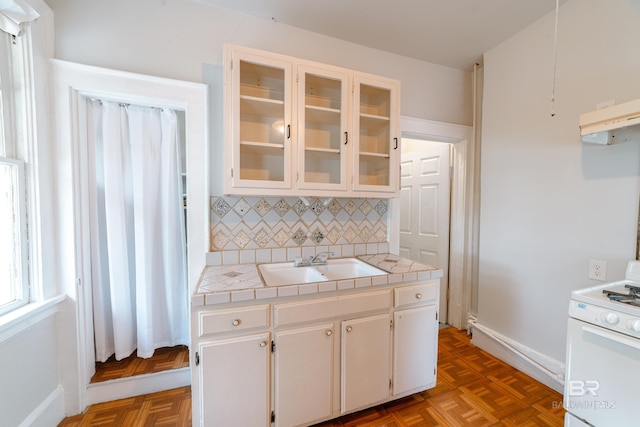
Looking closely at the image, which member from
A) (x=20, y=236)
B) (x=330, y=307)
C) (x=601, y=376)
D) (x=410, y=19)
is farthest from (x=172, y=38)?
(x=601, y=376)

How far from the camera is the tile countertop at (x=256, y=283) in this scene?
3.98ft

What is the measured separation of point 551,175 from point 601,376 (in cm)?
130

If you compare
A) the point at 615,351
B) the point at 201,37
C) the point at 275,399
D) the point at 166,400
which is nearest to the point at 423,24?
the point at 201,37

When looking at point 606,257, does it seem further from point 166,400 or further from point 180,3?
point 180,3

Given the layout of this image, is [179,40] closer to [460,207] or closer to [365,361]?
[365,361]

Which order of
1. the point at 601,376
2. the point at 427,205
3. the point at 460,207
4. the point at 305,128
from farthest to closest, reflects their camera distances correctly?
the point at 427,205 < the point at 460,207 < the point at 305,128 < the point at 601,376

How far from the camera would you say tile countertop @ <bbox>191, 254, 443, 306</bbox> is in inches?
47.7

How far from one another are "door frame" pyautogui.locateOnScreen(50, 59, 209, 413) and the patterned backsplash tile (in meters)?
0.13

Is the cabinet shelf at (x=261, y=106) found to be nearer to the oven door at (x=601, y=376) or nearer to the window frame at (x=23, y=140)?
the window frame at (x=23, y=140)

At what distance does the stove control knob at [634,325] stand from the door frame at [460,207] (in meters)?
1.48

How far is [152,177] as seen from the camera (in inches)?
71.2

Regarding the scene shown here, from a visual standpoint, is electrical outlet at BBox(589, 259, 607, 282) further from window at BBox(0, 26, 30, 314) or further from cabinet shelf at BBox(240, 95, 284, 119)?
window at BBox(0, 26, 30, 314)

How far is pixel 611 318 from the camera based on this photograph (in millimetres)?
1055

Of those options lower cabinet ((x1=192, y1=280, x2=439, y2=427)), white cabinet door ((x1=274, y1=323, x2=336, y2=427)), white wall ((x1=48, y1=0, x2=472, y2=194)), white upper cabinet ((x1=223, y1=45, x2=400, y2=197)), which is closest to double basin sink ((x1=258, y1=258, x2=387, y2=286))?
lower cabinet ((x1=192, y1=280, x2=439, y2=427))
